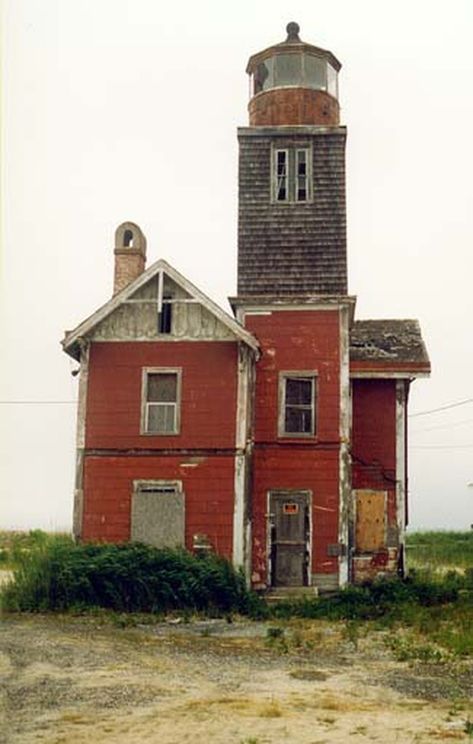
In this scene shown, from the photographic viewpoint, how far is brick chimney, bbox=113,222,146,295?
22156 mm

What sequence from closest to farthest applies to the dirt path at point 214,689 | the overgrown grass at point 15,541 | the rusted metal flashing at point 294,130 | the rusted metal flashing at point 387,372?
the dirt path at point 214,689 < the rusted metal flashing at point 387,372 < the rusted metal flashing at point 294,130 < the overgrown grass at point 15,541

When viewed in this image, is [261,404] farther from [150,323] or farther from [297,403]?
[150,323]

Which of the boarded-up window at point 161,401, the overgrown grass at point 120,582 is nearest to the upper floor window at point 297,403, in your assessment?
the boarded-up window at point 161,401

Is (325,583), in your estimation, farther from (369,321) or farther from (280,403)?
(369,321)

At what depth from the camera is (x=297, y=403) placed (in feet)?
68.7

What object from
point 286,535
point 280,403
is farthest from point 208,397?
point 286,535

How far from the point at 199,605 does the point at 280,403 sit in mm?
5275

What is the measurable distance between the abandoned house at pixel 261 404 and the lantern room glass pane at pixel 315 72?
1.54 metres

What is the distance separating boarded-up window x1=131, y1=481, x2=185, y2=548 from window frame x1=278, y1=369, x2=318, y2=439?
2.81 metres

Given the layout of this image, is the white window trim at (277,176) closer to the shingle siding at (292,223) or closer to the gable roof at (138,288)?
the shingle siding at (292,223)

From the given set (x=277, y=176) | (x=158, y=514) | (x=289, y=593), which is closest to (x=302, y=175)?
(x=277, y=176)

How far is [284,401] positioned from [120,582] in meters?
5.92

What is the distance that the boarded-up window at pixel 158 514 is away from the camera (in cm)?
1950

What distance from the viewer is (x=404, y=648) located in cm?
1362
